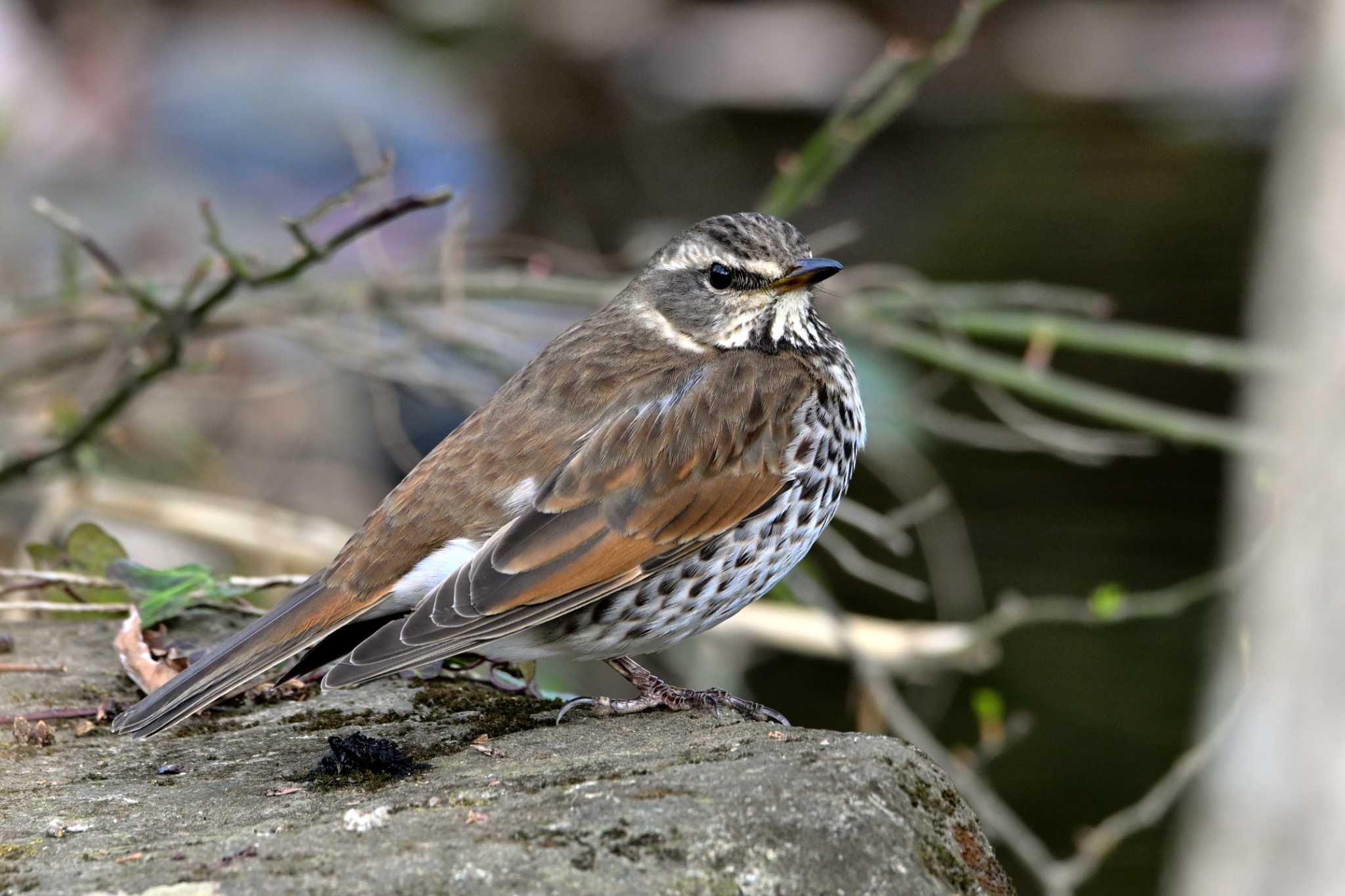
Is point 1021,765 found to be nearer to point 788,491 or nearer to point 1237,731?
point 1237,731

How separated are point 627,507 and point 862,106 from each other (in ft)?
8.63

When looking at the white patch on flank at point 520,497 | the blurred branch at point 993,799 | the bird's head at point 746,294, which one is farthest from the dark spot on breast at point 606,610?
the blurred branch at point 993,799

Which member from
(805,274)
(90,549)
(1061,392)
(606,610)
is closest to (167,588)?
(90,549)

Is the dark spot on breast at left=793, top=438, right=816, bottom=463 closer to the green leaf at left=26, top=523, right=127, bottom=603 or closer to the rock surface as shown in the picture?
the rock surface

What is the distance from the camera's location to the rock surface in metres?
2.75

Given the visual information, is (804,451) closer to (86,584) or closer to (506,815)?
(506,815)

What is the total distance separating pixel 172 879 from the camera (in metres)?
2.75

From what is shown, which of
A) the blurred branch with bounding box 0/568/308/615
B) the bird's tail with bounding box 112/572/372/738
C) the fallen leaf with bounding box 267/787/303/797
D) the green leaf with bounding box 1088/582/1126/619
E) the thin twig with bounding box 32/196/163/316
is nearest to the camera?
the fallen leaf with bounding box 267/787/303/797

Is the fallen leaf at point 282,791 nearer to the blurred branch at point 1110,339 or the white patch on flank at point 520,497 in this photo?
the white patch on flank at point 520,497

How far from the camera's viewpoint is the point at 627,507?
13.7ft

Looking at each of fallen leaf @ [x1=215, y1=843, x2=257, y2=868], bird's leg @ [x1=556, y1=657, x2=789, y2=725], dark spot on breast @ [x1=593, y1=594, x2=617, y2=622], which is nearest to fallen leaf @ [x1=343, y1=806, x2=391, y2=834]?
fallen leaf @ [x1=215, y1=843, x2=257, y2=868]

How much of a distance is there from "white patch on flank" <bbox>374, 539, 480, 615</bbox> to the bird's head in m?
1.02

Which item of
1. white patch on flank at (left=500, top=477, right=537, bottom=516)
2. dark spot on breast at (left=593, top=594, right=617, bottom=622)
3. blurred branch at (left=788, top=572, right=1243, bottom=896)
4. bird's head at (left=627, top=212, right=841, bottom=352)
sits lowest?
blurred branch at (left=788, top=572, right=1243, bottom=896)

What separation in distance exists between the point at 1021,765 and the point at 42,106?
10193mm
